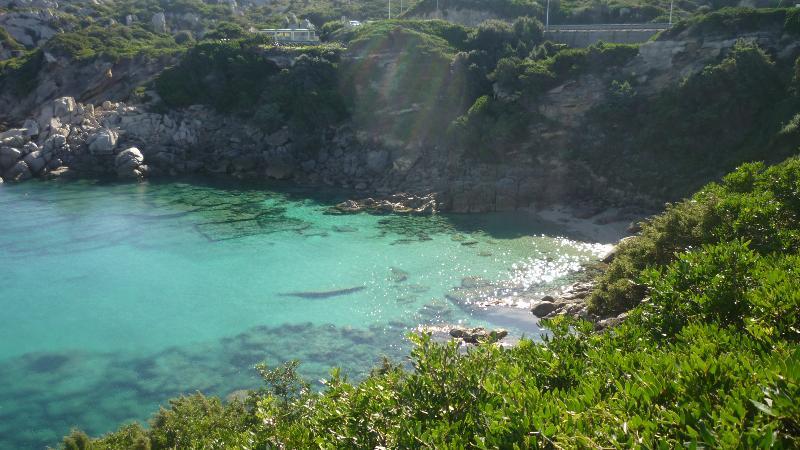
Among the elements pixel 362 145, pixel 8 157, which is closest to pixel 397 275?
pixel 362 145

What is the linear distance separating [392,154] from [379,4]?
2100 inches

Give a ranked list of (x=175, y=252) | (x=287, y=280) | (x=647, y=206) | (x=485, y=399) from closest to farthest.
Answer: (x=485, y=399), (x=287, y=280), (x=175, y=252), (x=647, y=206)

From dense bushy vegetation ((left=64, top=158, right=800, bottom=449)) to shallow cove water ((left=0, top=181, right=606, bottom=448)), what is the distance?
32.2 ft

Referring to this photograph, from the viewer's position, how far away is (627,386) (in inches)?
238

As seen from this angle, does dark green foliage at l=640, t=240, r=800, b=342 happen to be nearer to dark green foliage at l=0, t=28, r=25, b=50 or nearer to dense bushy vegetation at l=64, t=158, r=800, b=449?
dense bushy vegetation at l=64, t=158, r=800, b=449

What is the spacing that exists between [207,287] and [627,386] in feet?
80.9

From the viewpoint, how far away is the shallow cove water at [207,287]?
65.2 feet

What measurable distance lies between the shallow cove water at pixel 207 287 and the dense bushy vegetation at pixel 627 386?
9.80 metres

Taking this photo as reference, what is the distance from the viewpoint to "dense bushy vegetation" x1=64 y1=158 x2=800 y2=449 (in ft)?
17.2

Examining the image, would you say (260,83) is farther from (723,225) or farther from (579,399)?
(579,399)

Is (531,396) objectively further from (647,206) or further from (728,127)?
(728,127)

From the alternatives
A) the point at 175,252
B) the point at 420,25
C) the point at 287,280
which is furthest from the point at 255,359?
the point at 420,25

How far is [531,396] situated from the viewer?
647 centimetres

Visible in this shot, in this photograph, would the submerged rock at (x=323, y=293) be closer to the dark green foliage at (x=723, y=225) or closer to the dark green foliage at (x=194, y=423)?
the dark green foliage at (x=723, y=225)
